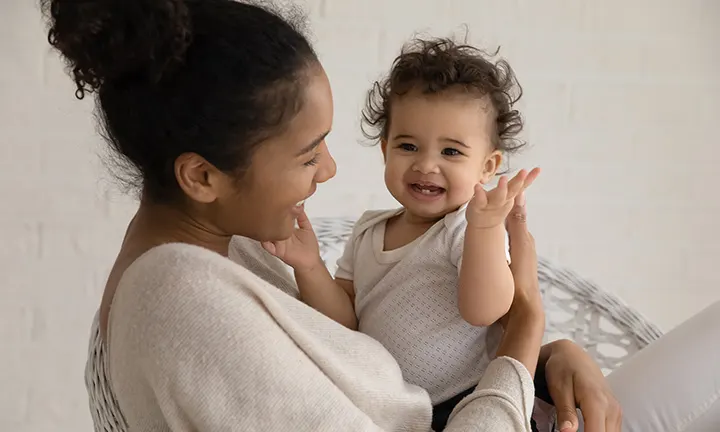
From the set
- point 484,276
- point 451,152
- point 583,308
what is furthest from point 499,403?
point 583,308

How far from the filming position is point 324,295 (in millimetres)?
1297

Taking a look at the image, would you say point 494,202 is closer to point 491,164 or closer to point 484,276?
point 484,276

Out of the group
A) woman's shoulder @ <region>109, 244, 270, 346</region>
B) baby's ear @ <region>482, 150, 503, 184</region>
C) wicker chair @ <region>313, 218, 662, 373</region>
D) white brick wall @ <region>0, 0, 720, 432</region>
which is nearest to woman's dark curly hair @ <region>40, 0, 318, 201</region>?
woman's shoulder @ <region>109, 244, 270, 346</region>

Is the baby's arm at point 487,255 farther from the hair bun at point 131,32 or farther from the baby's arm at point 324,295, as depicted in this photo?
the hair bun at point 131,32

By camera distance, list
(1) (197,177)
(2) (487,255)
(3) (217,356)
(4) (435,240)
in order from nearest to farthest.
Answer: (3) (217,356), (1) (197,177), (2) (487,255), (4) (435,240)

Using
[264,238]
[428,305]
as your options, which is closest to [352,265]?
[428,305]

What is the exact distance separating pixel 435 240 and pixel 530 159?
0.95 metres

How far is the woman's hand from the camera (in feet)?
4.01

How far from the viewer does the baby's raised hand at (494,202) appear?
1.10 metres

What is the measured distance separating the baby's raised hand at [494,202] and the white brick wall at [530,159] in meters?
0.96

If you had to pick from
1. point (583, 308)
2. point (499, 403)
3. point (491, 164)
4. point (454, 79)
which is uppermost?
point (454, 79)

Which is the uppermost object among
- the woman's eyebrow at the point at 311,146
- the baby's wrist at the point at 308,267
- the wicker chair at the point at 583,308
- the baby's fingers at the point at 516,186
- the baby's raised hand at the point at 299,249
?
the woman's eyebrow at the point at 311,146

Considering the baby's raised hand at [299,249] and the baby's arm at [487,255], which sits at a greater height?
the baby's arm at [487,255]

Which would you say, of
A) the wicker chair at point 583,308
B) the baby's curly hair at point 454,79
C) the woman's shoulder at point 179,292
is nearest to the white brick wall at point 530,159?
the wicker chair at point 583,308
